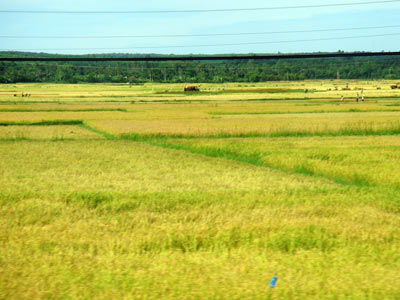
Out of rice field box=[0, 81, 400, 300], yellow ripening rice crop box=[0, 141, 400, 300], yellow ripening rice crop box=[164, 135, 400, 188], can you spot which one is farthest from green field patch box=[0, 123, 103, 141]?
yellow ripening rice crop box=[0, 141, 400, 300]

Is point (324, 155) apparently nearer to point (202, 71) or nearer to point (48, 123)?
point (48, 123)

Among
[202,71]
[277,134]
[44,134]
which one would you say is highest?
[202,71]

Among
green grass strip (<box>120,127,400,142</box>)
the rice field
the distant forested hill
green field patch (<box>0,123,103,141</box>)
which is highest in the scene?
the distant forested hill

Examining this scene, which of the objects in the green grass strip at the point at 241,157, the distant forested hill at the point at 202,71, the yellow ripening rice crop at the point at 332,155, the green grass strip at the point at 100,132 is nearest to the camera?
the green grass strip at the point at 241,157

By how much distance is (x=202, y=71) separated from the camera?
166m

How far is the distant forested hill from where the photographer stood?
148m

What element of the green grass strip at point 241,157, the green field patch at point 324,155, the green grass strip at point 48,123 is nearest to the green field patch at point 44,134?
the green grass strip at point 48,123

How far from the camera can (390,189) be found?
14.2 meters

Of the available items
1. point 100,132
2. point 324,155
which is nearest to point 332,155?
point 324,155

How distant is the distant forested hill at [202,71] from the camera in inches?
5846

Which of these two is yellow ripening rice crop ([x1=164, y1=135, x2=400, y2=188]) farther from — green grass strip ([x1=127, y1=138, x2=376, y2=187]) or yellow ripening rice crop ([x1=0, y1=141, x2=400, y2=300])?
yellow ripening rice crop ([x1=0, y1=141, x2=400, y2=300])

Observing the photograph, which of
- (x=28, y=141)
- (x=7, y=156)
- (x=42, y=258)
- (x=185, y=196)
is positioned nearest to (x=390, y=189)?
(x=185, y=196)

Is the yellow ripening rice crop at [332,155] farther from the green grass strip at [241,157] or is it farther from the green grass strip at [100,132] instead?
the green grass strip at [100,132]

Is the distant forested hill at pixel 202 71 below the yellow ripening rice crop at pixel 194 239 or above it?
above
